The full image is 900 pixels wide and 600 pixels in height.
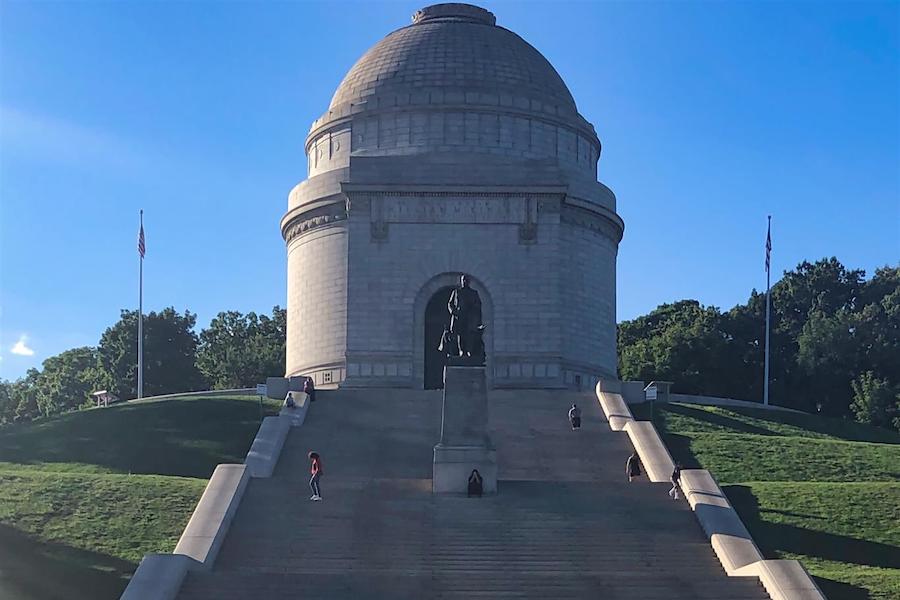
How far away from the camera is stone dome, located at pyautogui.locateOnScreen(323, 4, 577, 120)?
173 ft

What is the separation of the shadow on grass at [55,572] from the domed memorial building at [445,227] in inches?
832

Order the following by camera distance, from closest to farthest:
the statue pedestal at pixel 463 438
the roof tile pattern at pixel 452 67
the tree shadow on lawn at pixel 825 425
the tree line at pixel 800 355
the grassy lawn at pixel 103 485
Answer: the grassy lawn at pixel 103 485, the statue pedestal at pixel 463 438, the tree shadow on lawn at pixel 825 425, the roof tile pattern at pixel 452 67, the tree line at pixel 800 355

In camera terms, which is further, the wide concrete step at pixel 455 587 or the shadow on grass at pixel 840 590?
the shadow on grass at pixel 840 590

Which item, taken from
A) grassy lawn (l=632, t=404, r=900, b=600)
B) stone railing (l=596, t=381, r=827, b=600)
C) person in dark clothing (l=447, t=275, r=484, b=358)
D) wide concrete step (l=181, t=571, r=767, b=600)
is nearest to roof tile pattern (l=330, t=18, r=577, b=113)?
grassy lawn (l=632, t=404, r=900, b=600)

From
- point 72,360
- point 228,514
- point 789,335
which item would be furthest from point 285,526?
point 72,360

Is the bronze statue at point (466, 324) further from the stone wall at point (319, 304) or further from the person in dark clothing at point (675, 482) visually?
the stone wall at point (319, 304)

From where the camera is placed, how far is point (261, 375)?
249 ft

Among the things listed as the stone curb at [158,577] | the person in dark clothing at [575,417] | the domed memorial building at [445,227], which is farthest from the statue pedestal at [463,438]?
the domed memorial building at [445,227]

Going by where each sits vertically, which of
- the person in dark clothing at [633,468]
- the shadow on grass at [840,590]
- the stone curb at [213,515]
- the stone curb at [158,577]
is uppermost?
the person in dark clothing at [633,468]

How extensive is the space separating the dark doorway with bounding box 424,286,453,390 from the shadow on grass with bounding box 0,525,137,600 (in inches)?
872

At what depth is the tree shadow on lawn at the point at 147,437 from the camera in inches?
1357

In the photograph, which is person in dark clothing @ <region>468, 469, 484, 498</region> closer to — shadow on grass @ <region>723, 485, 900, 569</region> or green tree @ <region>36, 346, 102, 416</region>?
shadow on grass @ <region>723, 485, 900, 569</region>

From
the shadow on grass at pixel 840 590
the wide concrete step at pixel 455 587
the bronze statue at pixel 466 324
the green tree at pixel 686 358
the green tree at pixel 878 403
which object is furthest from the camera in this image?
the green tree at pixel 686 358

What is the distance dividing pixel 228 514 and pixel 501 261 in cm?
2381
